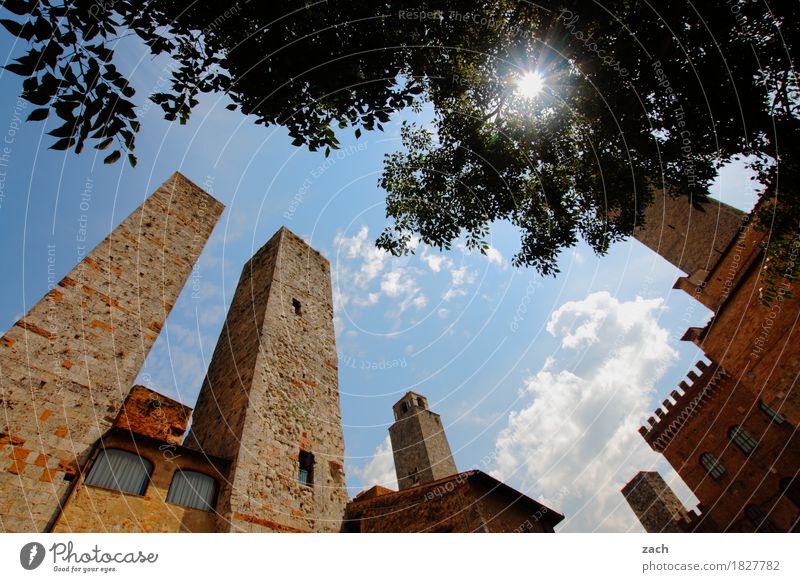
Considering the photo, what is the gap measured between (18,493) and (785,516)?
1049 inches

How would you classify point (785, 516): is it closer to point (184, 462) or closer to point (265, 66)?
point (184, 462)

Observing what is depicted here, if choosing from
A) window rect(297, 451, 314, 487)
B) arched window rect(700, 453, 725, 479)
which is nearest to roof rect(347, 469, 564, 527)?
window rect(297, 451, 314, 487)

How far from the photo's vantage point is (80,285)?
293 inches

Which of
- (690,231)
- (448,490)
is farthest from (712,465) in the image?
(448,490)

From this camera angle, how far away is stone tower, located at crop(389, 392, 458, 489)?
27.8 metres

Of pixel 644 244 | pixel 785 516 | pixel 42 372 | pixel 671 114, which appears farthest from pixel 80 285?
pixel 785 516

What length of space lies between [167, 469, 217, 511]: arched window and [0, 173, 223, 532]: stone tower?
177 centimetres

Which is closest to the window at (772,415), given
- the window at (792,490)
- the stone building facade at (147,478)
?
the window at (792,490)

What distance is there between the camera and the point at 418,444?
29547 millimetres

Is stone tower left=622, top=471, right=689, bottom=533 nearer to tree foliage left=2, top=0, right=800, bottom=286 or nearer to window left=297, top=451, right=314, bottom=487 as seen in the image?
tree foliage left=2, top=0, right=800, bottom=286

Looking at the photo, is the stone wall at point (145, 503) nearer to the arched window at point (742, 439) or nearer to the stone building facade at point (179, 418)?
the stone building facade at point (179, 418)


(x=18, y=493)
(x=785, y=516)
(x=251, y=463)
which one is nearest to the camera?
(x=18, y=493)

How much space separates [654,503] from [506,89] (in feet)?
89.7

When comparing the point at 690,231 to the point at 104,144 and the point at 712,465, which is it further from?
the point at 104,144
